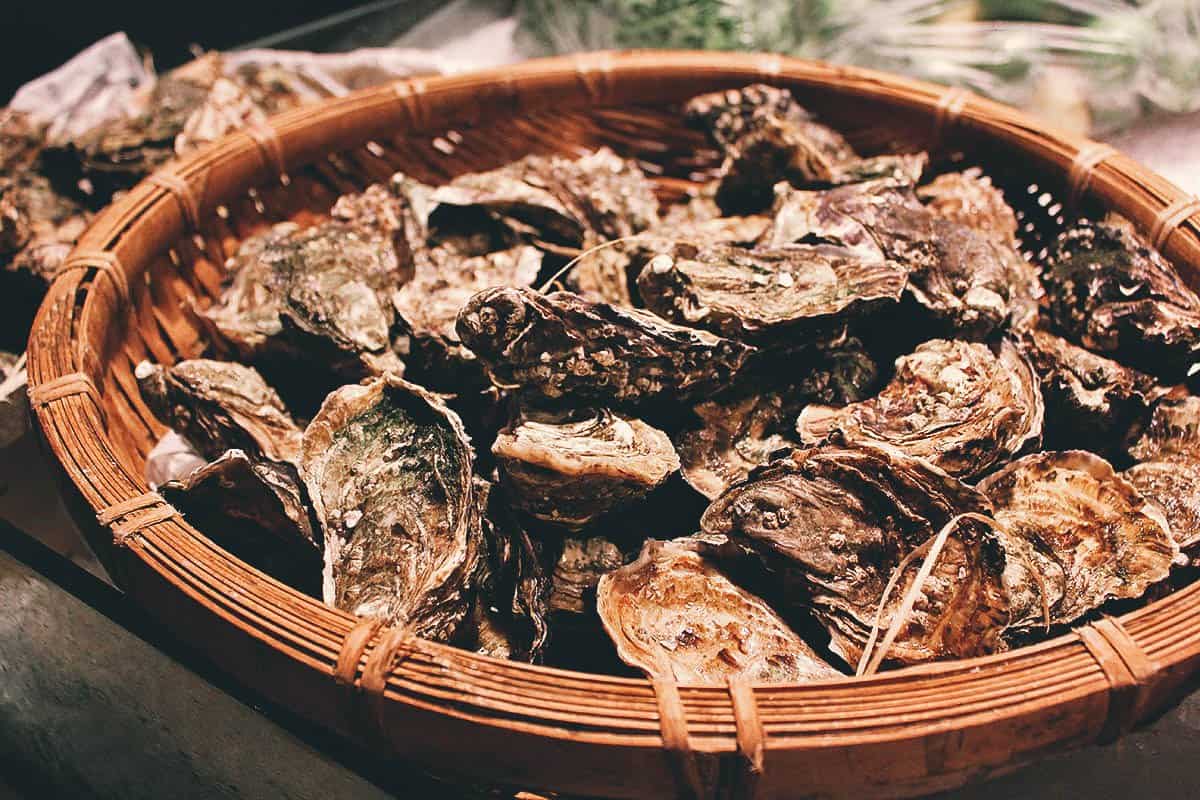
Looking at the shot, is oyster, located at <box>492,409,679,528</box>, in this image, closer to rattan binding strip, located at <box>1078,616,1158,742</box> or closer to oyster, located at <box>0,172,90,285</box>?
rattan binding strip, located at <box>1078,616,1158,742</box>

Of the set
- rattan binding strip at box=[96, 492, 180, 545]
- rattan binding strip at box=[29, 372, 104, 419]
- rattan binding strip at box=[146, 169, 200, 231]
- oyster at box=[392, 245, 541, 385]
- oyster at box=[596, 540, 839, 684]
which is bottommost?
oyster at box=[596, 540, 839, 684]

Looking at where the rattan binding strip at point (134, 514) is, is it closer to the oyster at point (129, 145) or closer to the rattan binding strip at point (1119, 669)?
the rattan binding strip at point (1119, 669)

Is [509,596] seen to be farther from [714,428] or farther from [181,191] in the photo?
[181,191]

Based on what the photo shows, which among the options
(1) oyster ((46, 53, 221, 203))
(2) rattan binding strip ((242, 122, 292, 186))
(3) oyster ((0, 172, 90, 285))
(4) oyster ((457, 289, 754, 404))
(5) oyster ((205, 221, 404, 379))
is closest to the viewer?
(4) oyster ((457, 289, 754, 404))

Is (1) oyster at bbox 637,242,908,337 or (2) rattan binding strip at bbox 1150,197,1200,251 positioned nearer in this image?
(1) oyster at bbox 637,242,908,337

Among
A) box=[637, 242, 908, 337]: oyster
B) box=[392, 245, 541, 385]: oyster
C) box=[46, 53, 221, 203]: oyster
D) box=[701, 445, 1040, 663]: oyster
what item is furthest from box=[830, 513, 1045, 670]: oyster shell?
box=[46, 53, 221, 203]: oyster

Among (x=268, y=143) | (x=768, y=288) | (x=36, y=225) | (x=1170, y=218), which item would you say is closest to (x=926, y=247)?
(x=768, y=288)

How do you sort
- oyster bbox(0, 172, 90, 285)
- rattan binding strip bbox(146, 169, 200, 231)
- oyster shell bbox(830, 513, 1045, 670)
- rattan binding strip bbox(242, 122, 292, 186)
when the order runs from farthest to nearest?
Result: oyster bbox(0, 172, 90, 285)
rattan binding strip bbox(242, 122, 292, 186)
rattan binding strip bbox(146, 169, 200, 231)
oyster shell bbox(830, 513, 1045, 670)
